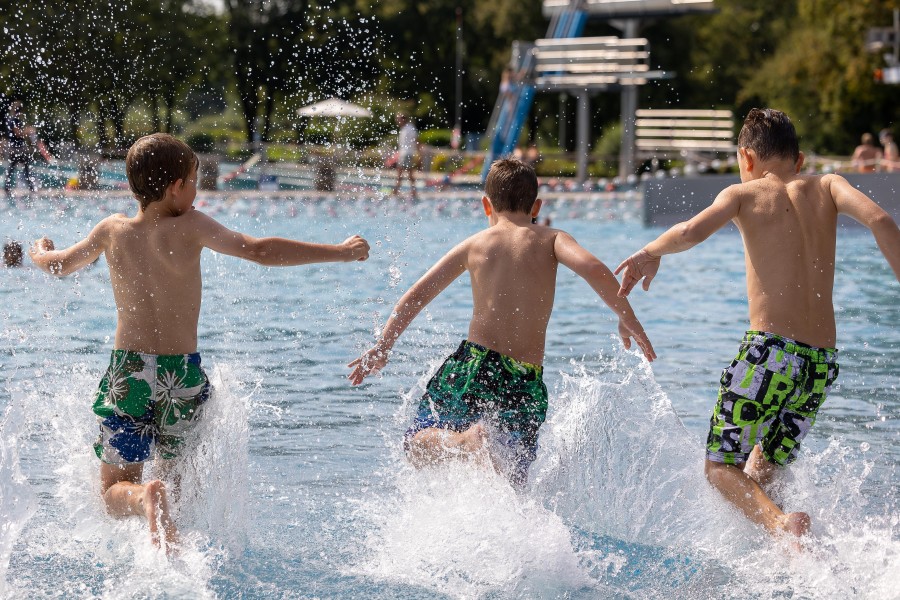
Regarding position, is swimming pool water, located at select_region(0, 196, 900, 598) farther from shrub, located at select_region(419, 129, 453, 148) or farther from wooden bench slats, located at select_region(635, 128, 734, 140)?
shrub, located at select_region(419, 129, 453, 148)

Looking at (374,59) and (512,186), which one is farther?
(374,59)

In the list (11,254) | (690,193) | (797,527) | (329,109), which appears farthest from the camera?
(329,109)

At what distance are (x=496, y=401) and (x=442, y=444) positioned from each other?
0.82 feet

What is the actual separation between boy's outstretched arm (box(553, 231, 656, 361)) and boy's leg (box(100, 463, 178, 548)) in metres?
1.55

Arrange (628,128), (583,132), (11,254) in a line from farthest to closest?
(583,132)
(628,128)
(11,254)

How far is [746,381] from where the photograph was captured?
3.75m

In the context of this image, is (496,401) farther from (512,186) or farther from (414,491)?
(512,186)

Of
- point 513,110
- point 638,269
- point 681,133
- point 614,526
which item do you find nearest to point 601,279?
point 638,269

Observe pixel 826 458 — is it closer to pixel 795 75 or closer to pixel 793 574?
pixel 793 574

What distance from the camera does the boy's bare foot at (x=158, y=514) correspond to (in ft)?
11.5

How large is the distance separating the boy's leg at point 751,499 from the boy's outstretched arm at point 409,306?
3.71ft

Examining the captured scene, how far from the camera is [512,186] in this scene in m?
4.08

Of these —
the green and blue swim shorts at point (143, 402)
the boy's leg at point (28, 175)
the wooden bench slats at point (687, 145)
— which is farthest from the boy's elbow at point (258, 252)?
the wooden bench slats at point (687, 145)

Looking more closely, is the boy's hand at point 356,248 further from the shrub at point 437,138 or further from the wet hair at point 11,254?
the shrub at point 437,138
